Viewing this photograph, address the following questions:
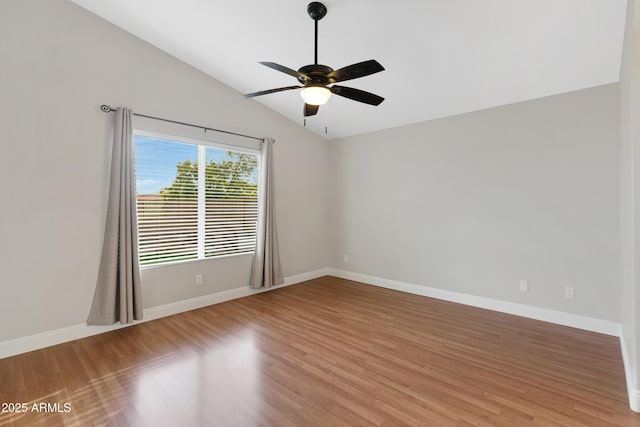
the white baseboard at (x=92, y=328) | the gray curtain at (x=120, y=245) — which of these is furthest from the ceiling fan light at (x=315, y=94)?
the white baseboard at (x=92, y=328)

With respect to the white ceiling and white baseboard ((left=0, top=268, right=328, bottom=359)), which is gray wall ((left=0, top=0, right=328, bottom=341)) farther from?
the white ceiling

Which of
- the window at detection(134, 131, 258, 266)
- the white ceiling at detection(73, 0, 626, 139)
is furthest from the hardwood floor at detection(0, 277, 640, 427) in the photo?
the white ceiling at detection(73, 0, 626, 139)

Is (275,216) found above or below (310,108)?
below

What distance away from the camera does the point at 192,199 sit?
404 cm

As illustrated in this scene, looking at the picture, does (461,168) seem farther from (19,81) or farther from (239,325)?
(19,81)

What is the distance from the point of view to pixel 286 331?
3295 millimetres

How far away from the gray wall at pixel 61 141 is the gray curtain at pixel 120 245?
0.12 metres

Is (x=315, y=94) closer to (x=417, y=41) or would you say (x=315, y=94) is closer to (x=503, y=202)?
(x=417, y=41)

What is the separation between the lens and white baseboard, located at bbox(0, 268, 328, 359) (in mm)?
2760

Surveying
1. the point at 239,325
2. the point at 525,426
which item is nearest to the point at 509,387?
the point at 525,426

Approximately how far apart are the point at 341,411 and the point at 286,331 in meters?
1.40

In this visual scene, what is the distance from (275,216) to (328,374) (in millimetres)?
2847

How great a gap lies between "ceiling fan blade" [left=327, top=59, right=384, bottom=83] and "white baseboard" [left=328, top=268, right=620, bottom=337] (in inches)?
133

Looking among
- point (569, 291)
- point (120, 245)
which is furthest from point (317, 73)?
point (569, 291)
